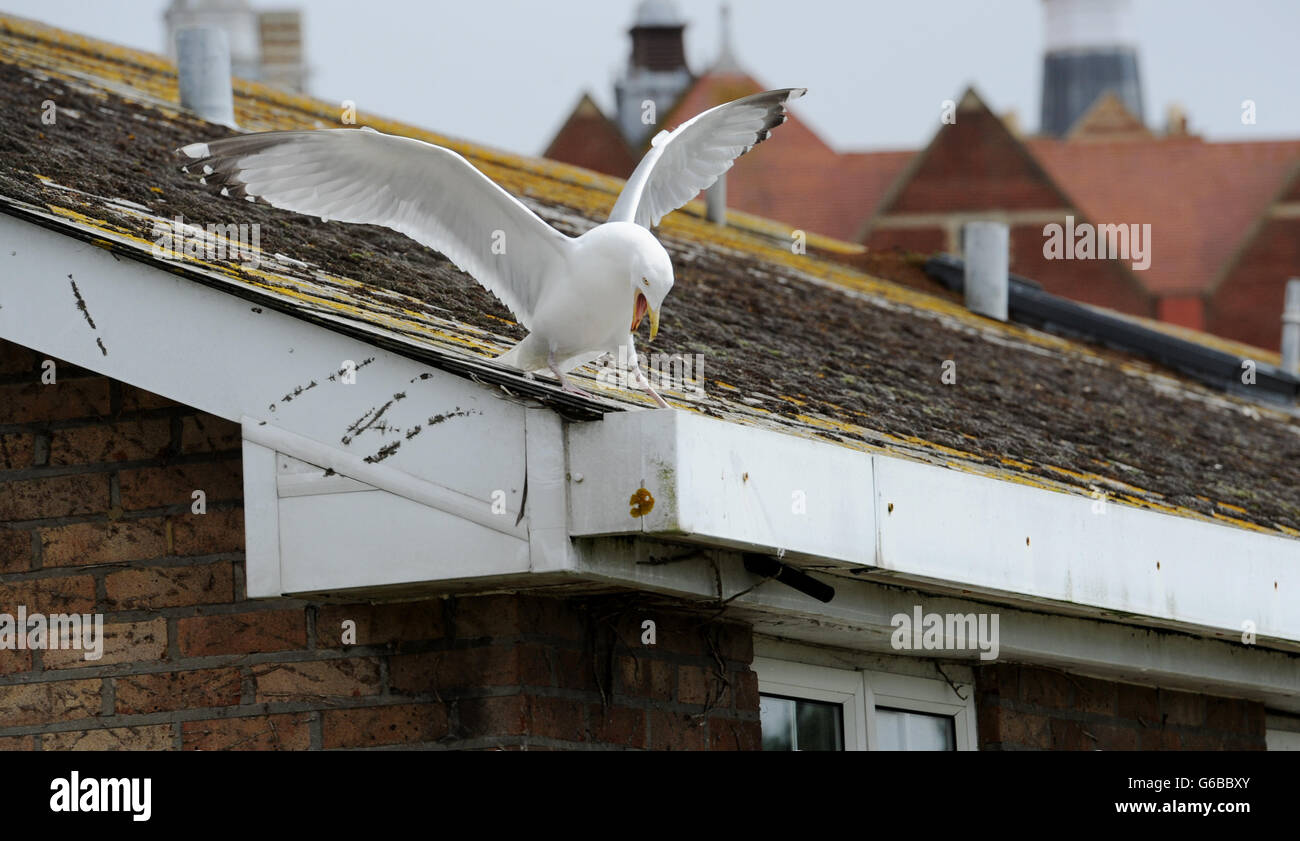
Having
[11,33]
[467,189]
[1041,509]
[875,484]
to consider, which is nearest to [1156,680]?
[1041,509]

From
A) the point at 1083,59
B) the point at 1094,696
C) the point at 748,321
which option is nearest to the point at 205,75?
the point at 748,321

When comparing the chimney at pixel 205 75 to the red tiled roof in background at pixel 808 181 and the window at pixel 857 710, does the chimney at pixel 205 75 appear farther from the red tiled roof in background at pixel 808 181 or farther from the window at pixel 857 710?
the red tiled roof in background at pixel 808 181

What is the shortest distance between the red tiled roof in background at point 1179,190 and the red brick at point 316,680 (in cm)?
4190

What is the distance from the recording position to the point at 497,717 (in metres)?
4.84

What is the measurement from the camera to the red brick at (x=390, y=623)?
4961 mm

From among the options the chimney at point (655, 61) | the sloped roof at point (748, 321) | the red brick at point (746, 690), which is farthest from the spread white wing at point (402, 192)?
the chimney at point (655, 61)

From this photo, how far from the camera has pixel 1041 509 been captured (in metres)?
5.39

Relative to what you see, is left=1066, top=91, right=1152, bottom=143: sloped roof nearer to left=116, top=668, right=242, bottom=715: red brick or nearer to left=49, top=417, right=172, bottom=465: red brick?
left=49, top=417, right=172, bottom=465: red brick

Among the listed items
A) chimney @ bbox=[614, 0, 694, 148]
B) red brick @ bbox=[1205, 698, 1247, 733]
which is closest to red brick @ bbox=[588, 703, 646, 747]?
red brick @ bbox=[1205, 698, 1247, 733]

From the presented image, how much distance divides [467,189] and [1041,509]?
5.42ft

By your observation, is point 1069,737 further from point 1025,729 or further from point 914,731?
point 914,731

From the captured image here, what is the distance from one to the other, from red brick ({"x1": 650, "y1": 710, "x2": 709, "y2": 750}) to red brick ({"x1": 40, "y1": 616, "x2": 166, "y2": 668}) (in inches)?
47.9
